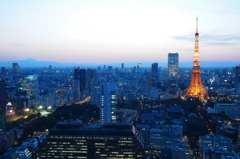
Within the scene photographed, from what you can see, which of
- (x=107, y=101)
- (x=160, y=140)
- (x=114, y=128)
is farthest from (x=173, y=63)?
(x=114, y=128)

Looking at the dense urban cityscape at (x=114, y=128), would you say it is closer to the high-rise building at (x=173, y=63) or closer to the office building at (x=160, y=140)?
the office building at (x=160, y=140)

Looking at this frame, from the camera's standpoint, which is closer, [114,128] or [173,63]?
[114,128]

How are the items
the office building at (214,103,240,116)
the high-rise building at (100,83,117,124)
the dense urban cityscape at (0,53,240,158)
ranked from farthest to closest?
the office building at (214,103,240,116) → the high-rise building at (100,83,117,124) → the dense urban cityscape at (0,53,240,158)

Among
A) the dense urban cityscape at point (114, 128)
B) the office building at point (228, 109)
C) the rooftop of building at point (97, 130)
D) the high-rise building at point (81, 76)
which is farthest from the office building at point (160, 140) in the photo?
the high-rise building at point (81, 76)

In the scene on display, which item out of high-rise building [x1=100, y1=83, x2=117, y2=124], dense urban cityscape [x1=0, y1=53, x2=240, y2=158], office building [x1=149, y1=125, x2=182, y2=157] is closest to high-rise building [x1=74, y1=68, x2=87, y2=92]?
dense urban cityscape [x1=0, y1=53, x2=240, y2=158]

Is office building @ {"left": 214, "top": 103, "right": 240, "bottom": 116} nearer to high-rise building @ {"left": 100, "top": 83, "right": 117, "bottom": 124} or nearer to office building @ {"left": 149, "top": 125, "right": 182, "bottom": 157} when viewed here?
office building @ {"left": 149, "top": 125, "right": 182, "bottom": 157}

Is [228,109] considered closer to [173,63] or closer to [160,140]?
[160,140]
